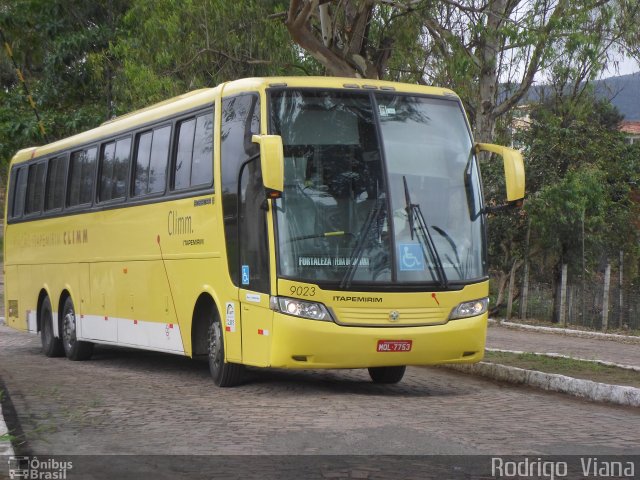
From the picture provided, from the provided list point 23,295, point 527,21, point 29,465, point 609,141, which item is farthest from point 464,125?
point 609,141

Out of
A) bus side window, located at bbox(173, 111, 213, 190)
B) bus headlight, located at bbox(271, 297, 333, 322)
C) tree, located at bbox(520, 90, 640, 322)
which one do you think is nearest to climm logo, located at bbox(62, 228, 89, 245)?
bus side window, located at bbox(173, 111, 213, 190)

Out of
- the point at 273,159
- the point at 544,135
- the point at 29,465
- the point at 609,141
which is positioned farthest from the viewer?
the point at 609,141

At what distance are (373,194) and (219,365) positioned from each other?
2706 mm

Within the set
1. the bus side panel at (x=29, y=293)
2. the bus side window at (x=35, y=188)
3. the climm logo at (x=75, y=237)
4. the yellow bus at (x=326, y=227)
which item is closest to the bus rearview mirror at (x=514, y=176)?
the yellow bus at (x=326, y=227)

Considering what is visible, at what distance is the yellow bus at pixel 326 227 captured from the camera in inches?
449

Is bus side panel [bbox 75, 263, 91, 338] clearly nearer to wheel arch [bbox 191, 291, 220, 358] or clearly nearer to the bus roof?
the bus roof

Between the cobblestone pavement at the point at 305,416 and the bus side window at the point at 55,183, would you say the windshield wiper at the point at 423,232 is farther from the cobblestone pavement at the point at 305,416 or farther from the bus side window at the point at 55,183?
the bus side window at the point at 55,183

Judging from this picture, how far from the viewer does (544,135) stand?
27.6 meters

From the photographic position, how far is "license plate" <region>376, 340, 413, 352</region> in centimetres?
1148

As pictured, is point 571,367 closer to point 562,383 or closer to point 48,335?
point 562,383

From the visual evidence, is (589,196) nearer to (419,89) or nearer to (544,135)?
(544,135)

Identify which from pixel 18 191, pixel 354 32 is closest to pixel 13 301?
pixel 18 191

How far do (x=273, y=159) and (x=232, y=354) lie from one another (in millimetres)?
2431

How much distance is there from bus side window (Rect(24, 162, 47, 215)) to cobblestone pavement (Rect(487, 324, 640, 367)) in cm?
813
